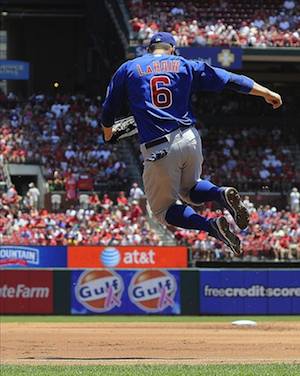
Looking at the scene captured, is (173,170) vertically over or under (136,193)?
under

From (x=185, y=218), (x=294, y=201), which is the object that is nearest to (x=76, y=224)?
(x=294, y=201)

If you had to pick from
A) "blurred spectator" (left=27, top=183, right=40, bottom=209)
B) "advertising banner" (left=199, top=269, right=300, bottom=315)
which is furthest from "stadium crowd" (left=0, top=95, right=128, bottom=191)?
"advertising banner" (left=199, top=269, right=300, bottom=315)

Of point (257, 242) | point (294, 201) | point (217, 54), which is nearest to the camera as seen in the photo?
point (257, 242)

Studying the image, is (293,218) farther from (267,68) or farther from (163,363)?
(163,363)

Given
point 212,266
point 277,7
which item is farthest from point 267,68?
point 212,266

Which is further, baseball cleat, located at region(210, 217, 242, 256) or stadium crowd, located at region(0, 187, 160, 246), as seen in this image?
stadium crowd, located at region(0, 187, 160, 246)

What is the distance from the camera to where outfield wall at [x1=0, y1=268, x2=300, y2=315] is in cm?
2216

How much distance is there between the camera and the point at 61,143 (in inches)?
1240

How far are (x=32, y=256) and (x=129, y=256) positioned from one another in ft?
8.73

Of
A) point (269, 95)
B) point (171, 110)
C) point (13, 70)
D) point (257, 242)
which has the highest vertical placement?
point (13, 70)

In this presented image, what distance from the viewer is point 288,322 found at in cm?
1972

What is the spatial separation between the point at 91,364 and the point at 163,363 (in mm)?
788

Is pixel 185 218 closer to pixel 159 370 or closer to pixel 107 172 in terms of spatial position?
pixel 159 370

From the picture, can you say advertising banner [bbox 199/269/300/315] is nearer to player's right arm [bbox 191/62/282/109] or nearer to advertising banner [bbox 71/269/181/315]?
advertising banner [bbox 71/269/181/315]
